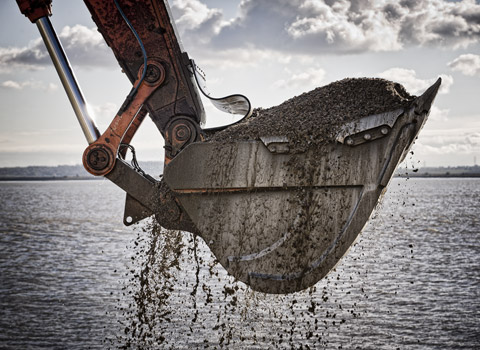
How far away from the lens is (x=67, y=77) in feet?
15.1

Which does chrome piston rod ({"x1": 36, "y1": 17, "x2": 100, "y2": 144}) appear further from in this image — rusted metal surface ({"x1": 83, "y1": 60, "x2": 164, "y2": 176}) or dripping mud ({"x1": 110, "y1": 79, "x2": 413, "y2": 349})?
dripping mud ({"x1": 110, "y1": 79, "x2": 413, "y2": 349})

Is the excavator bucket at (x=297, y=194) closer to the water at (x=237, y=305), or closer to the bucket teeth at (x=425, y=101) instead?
the bucket teeth at (x=425, y=101)

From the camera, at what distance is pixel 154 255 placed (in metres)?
5.02

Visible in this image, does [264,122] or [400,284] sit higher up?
[264,122]

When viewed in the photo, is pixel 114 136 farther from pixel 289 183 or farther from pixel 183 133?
pixel 289 183

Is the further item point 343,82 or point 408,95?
Answer: point 343,82

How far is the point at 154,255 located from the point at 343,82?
2.33 m

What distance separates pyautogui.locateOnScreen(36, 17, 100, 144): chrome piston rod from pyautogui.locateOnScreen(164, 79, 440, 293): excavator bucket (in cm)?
122

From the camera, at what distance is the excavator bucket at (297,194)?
3725mm

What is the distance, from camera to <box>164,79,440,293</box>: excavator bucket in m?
3.72

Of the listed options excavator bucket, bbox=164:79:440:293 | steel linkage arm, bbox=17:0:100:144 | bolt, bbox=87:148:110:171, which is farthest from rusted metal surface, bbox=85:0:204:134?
excavator bucket, bbox=164:79:440:293

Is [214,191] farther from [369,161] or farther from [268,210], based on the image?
[369,161]

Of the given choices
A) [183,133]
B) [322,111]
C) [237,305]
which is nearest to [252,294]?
[183,133]

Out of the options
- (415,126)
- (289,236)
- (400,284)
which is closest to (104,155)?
(289,236)
